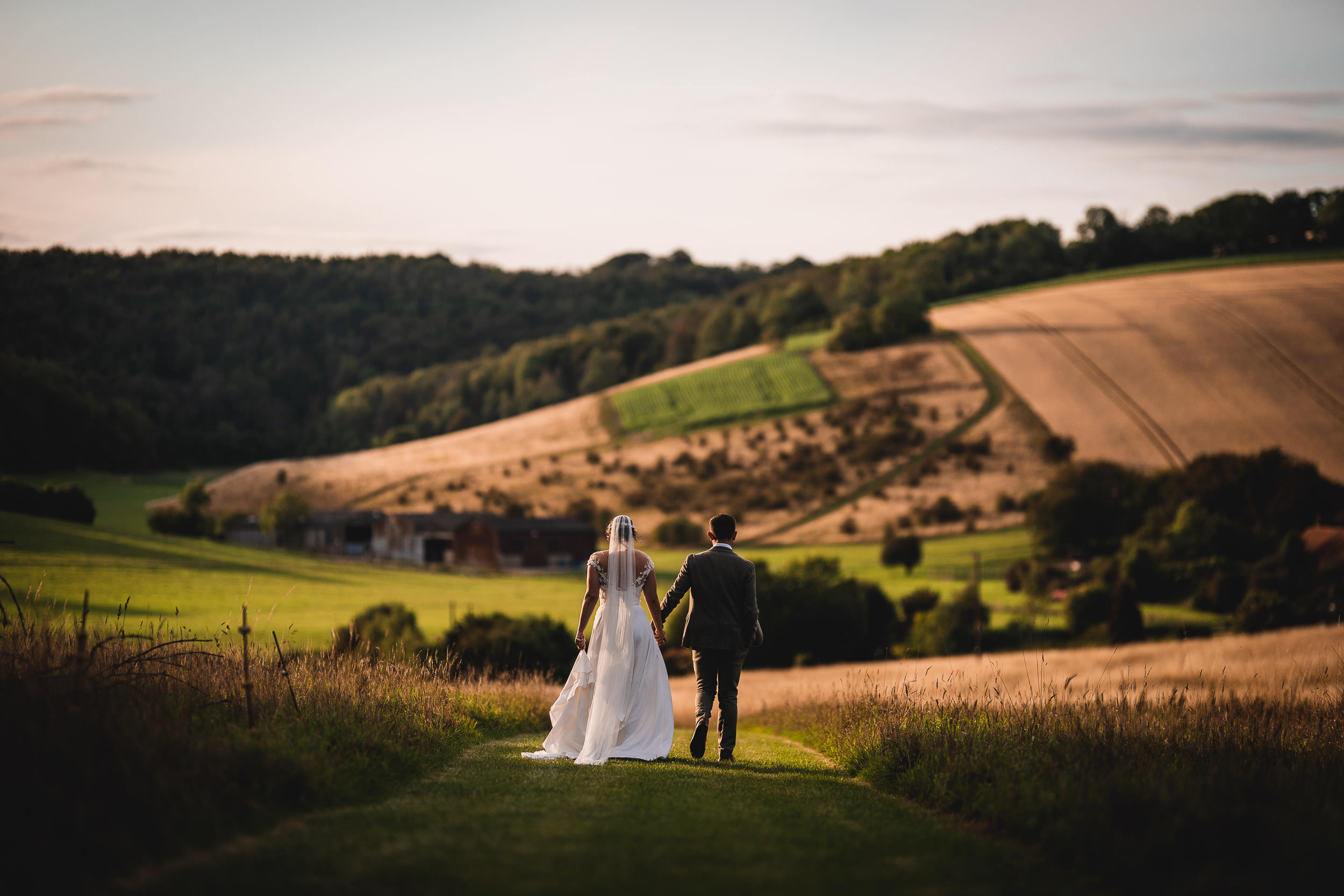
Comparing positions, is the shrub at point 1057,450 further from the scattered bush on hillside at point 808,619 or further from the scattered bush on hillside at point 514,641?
the scattered bush on hillside at point 514,641

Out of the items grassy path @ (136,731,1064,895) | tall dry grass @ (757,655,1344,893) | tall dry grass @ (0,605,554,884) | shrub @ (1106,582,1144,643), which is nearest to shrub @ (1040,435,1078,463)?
shrub @ (1106,582,1144,643)

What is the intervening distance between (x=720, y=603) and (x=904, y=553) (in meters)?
53.0

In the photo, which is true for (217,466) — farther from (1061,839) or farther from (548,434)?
(1061,839)

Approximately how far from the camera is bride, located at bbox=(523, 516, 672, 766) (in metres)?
10.8

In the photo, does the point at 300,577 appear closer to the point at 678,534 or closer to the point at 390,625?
the point at 390,625

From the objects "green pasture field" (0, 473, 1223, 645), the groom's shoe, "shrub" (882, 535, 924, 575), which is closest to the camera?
the groom's shoe

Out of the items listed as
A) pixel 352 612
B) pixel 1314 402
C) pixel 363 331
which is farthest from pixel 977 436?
pixel 363 331

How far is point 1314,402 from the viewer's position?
73.4 m

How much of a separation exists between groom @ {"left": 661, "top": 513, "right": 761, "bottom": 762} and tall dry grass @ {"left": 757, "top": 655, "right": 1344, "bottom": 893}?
4.82 ft

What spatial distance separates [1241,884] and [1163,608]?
51808mm

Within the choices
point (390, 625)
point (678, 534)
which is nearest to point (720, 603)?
point (390, 625)

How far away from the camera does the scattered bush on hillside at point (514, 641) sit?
34.3m

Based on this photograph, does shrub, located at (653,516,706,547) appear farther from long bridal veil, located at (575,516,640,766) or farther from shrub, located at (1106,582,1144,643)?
long bridal veil, located at (575,516,640,766)

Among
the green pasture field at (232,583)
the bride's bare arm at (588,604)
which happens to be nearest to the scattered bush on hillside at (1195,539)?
→ the green pasture field at (232,583)
